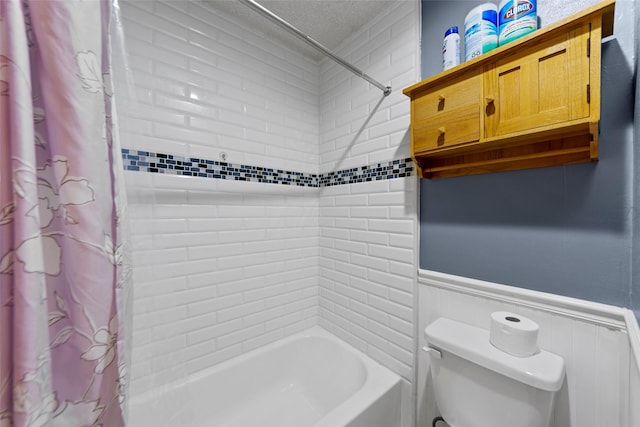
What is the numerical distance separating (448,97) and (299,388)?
182 centimetres

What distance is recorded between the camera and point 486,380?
2.88ft

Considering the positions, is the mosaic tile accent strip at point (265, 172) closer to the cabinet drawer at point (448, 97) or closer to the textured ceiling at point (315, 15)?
the cabinet drawer at point (448, 97)

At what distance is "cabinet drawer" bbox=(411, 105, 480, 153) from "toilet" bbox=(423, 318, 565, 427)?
77cm

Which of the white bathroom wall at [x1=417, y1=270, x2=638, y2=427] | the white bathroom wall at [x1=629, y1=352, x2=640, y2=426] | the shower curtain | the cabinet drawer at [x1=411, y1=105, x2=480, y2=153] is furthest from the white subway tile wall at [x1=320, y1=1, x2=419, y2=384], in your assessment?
the shower curtain

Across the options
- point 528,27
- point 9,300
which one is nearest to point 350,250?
point 528,27

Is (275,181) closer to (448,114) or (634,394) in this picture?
→ (448,114)

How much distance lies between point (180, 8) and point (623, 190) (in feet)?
6.53

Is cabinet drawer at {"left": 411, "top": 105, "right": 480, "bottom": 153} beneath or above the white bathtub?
above

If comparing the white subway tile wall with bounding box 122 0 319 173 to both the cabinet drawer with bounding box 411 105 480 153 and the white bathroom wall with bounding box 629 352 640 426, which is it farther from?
the white bathroom wall with bounding box 629 352 640 426

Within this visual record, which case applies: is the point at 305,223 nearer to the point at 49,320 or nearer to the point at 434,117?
the point at 434,117

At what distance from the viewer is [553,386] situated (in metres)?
0.74

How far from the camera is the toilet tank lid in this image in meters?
0.76

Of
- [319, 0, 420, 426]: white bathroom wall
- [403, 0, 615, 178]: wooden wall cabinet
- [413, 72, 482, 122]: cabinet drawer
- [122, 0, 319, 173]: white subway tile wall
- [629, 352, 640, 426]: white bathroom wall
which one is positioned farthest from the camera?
[319, 0, 420, 426]: white bathroom wall

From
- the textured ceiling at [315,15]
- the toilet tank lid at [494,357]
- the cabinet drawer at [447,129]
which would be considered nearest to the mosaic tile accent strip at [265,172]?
the cabinet drawer at [447,129]
